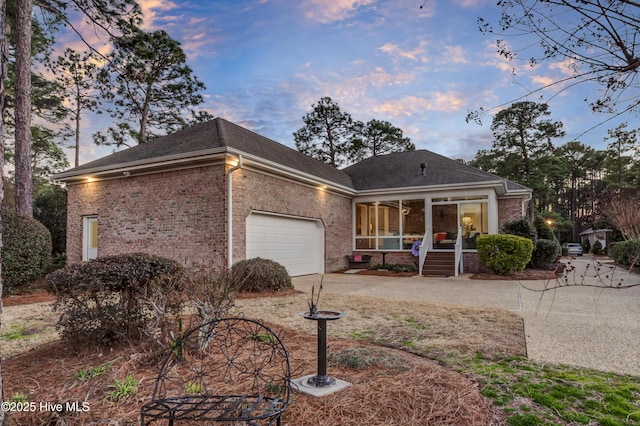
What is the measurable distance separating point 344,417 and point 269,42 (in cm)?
769

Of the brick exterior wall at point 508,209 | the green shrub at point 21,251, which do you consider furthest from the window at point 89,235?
the brick exterior wall at point 508,209

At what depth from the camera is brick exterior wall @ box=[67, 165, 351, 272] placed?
9578 mm

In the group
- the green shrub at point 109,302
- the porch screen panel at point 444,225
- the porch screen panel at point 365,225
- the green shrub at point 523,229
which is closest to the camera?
the green shrub at point 109,302

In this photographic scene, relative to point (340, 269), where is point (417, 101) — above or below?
above

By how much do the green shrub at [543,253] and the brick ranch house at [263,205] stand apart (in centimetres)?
167

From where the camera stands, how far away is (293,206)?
11.9 meters

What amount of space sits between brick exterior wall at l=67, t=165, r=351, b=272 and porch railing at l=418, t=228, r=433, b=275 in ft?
13.5

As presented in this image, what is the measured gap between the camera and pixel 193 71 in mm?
20469

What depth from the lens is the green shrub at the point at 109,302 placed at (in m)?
3.49

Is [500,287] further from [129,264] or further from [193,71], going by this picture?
[193,71]

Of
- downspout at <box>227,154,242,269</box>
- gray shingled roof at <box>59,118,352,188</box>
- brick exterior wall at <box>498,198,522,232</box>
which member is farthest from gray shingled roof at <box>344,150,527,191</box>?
downspout at <box>227,154,242,269</box>

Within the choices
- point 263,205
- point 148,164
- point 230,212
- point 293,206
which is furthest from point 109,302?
point 293,206

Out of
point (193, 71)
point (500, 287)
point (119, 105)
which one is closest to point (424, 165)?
point (500, 287)

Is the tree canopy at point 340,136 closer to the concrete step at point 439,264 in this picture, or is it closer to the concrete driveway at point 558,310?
the concrete step at point 439,264
